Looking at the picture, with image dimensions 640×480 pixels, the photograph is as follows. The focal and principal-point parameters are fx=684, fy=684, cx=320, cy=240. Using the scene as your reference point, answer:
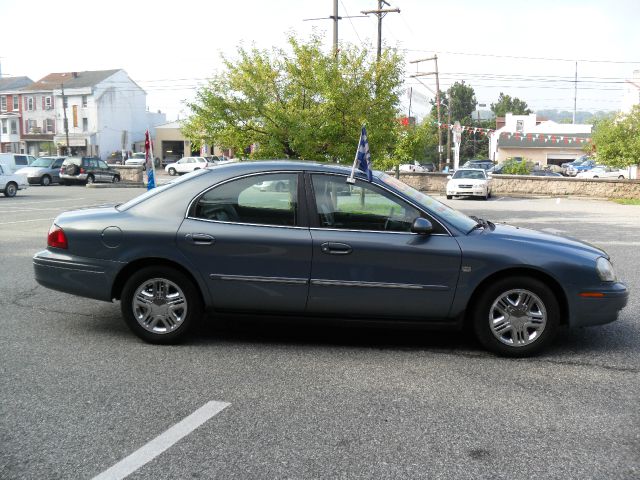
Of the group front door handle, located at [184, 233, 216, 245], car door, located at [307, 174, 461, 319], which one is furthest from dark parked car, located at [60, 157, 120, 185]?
car door, located at [307, 174, 461, 319]

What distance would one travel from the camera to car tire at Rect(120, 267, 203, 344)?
566 cm

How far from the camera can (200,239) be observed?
5.62m

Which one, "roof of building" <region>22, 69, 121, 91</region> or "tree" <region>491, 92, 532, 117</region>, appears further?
"tree" <region>491, 92, 532, 117</region>

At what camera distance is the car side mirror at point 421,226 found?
545 cm

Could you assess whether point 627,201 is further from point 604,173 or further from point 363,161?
point 363,161

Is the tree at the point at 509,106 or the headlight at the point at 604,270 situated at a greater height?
the tree at the point at 509,106

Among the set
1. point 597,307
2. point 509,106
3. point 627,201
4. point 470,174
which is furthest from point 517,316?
point 509,106

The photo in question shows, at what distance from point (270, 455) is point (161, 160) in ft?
256

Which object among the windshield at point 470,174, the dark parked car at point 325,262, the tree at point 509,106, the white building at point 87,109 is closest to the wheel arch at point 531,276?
the dark parked car at point 325,262

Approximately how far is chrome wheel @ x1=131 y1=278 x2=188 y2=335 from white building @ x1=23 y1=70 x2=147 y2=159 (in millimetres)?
69041

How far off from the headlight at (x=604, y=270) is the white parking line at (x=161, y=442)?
3193 millimetres

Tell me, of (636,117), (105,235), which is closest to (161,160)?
(636,117)

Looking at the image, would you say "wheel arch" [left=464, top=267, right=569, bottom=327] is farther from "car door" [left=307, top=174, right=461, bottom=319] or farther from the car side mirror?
the car side mirror

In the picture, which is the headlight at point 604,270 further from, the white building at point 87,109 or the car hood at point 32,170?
the white building at point 87,109
